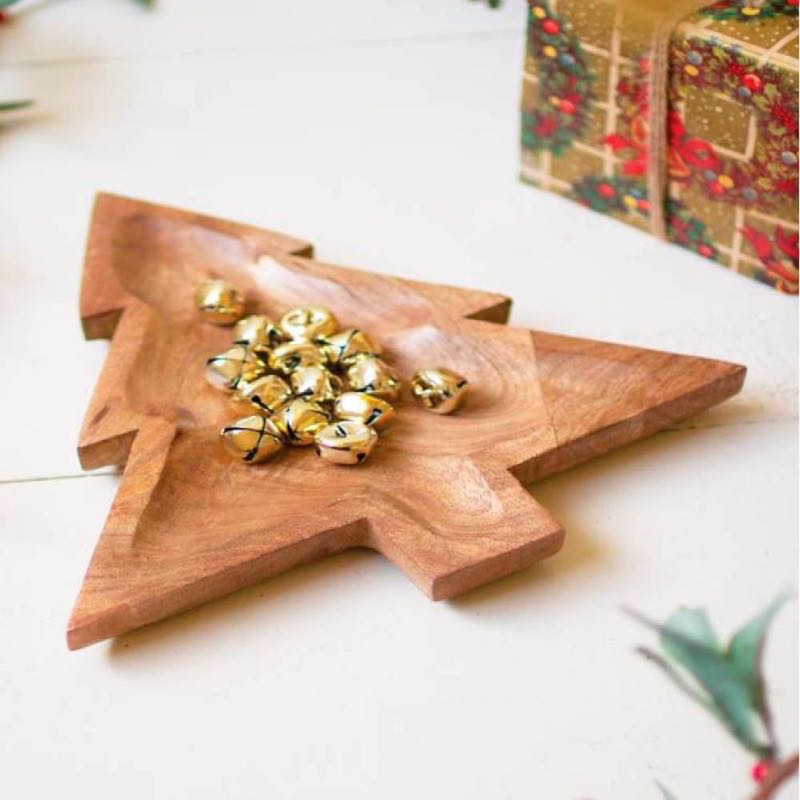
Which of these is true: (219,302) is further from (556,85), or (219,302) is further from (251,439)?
(556,85)

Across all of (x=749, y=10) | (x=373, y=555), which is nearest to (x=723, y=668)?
(x=373, y=555)

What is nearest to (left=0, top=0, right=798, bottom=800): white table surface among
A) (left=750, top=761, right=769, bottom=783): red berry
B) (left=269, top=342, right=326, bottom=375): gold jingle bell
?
(left=750, top=761, right=769, bottom=783): red berry

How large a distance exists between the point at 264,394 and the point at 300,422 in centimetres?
3

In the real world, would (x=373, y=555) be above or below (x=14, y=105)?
below

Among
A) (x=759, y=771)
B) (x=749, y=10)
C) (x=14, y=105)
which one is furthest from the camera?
(x=14, y=105)

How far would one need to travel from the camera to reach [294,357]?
79cm

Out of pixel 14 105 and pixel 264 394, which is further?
pixel 14 105

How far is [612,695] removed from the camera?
665 millimetres

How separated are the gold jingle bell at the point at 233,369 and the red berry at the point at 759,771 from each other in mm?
326

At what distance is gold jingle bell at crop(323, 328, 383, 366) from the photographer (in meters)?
0.79

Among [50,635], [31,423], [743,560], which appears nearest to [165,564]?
[50,635]

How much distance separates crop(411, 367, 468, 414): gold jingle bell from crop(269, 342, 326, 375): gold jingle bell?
57mm

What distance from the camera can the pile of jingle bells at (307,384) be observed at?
731mm

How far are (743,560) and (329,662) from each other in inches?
8.6
